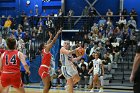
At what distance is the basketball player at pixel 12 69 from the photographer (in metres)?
8.87

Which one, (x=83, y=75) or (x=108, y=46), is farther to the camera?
(x=108, y=46)

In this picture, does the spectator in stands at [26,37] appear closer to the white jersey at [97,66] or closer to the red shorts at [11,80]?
the white jersey at [97,66]

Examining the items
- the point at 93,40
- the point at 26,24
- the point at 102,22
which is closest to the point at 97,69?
the point at 93,40

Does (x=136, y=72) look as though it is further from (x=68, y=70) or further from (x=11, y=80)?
(x=68, y=70)

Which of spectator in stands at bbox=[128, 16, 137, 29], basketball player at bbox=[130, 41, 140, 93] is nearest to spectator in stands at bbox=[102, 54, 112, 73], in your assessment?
spectator in stands at bbox=[128, 16, 137, 29]

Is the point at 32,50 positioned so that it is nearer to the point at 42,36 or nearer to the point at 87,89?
the point at 42,36

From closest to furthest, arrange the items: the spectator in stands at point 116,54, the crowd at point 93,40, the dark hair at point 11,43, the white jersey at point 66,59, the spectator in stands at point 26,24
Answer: the dark hair at point 11,43 < the white jersey at point 66,59 < the crowd at point 93,40 < the spectator in stands at point 116,54 < the spectator in stands at point 26,24

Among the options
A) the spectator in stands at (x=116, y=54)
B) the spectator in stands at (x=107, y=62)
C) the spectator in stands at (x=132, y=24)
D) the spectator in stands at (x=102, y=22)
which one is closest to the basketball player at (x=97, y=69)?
the spectator in stands at (x=107, y=62)

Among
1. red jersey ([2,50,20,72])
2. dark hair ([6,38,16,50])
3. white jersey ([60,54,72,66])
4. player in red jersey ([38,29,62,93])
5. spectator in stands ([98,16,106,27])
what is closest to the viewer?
dark hair ([6,38,16,50])

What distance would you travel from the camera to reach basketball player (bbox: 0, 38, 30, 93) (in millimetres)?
8867

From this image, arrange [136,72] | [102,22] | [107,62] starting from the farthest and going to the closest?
[102,22], [107,62], [136,72]

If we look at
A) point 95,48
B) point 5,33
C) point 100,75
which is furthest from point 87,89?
point 5,33

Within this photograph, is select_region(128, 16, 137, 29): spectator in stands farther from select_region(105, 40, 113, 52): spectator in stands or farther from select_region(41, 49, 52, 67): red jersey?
select_region(41, 49, 52, 67): red jersey

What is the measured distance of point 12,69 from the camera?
29.4ft
